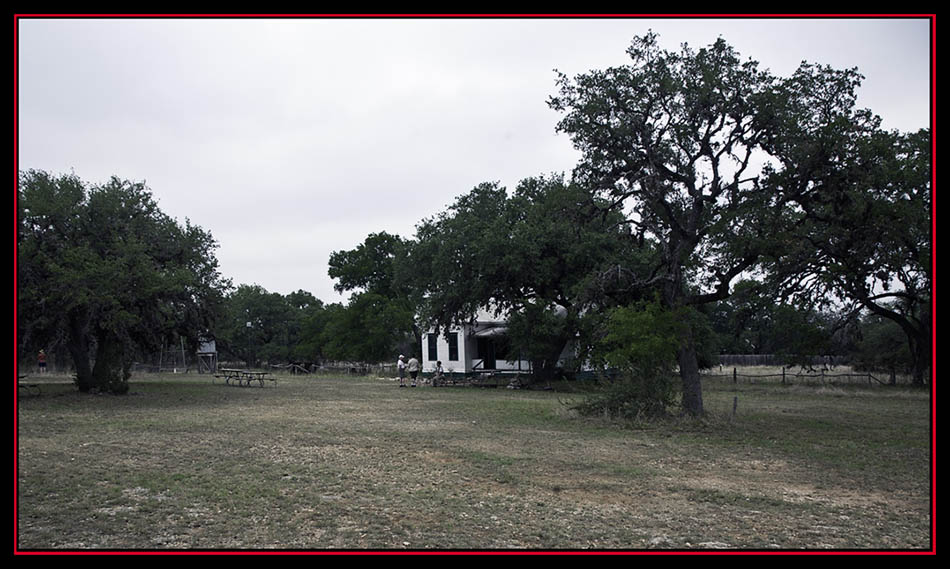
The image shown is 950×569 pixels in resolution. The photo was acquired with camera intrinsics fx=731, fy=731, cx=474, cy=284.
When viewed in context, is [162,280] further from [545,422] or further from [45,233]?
[545,422]

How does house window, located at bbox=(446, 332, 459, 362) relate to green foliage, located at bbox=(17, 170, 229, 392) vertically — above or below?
below

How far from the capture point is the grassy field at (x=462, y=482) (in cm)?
700

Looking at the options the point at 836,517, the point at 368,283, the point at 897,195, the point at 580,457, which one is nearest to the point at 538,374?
the point at 897,195

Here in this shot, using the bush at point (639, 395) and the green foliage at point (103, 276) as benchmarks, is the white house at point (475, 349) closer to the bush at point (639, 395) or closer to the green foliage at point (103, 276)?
the green foliage at point (103, 276)

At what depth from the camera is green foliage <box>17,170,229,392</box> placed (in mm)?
20859

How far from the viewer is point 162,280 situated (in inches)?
886

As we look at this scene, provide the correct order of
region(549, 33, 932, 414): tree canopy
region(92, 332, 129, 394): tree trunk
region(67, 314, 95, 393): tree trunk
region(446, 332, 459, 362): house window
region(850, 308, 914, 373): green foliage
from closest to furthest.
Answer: region(549, 33, 932, 414): tree canopy
region(67, 314, 95, 393): tree trunk
region(92, 332, 129, 394): tree trunk
region(850, 308, 914, 373): green foliage
region(446, 332, 459, 362): house window

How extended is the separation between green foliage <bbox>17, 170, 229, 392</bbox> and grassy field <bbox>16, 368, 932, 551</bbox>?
3.79 m

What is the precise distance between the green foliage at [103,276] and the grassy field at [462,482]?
3.79 meters

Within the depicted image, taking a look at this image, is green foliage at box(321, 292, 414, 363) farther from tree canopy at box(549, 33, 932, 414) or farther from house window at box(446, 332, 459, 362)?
tree canopy at box(549, 33, 932, 414)

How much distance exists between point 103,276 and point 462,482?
51.7 feet

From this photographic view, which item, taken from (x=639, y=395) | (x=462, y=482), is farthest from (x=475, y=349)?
(x=462, y=482)

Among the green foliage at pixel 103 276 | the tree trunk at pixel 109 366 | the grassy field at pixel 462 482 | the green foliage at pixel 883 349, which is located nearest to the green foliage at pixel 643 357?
the grassy field at pixel 462 482

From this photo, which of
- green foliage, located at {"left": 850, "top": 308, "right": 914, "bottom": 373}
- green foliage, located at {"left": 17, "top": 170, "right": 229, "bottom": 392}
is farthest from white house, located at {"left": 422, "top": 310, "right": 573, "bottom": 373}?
green foliage, located at {"left": 17, "top": 170, "right": 229, "bottom": 392}
